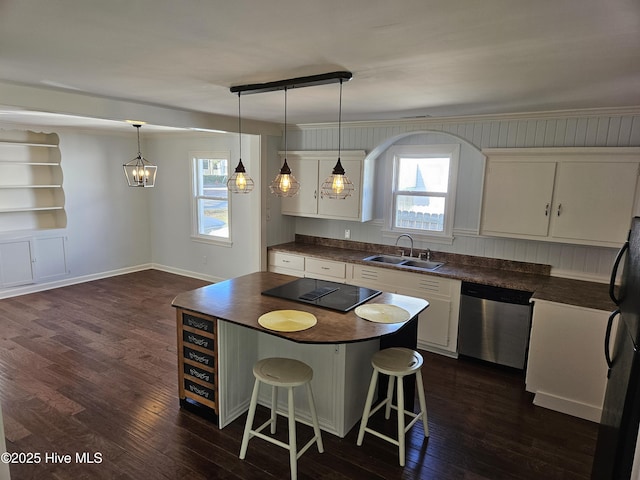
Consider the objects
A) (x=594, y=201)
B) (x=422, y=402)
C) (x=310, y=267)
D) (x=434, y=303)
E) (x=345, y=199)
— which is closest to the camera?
(x=422, y=402)

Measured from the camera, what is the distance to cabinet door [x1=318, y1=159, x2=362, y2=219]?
4700mm

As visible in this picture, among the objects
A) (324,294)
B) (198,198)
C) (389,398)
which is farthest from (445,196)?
(198,198)

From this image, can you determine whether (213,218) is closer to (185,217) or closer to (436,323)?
(185,217)

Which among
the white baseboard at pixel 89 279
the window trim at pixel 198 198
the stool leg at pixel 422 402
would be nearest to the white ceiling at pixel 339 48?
the stool leg at pixel 422 402

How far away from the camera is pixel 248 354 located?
9.93 feet

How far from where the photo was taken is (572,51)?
1896 millimetres

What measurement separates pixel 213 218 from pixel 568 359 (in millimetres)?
5024

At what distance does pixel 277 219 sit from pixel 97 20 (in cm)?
382

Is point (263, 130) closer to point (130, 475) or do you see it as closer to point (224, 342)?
point (224, 342)

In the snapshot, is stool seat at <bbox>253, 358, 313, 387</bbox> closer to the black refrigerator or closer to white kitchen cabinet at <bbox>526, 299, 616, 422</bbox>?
the black refrigerator

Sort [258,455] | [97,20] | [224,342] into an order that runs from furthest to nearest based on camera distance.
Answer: [224,342], [258,455], [97,20]

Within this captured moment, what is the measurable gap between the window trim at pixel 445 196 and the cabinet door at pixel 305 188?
2.90 feet

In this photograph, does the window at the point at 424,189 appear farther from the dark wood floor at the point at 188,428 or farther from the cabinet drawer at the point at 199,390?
the cabinet drawer at the point at 199,390

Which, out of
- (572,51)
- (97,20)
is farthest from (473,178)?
(97,20)
